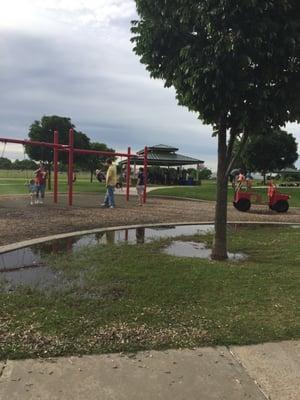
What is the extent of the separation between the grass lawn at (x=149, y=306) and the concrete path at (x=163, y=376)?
20cm

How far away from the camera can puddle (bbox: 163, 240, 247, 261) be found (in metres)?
8.79

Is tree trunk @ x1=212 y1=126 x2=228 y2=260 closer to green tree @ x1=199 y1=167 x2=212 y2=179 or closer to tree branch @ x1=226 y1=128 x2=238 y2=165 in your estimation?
tree branch @ x1=226 y1=128 x2=238 y2=165

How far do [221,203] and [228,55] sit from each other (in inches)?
104

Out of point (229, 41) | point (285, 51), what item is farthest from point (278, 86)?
point (229, 41)

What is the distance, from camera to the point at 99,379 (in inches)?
150

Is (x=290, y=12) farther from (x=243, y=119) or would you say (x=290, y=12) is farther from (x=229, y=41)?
(x=243, y=119)

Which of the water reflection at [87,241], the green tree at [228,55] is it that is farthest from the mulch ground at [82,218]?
the green tree at [228,55]

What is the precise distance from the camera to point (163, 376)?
3.89m

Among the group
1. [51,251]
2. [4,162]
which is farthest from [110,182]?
[51,251]

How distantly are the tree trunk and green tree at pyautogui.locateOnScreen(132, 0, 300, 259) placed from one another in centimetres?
49

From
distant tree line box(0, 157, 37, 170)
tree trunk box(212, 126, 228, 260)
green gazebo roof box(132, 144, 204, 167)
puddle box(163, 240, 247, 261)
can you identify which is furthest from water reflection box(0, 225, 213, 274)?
green gazebo roof box(132, 144, 204, 167)

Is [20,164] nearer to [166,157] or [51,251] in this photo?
[51,251]

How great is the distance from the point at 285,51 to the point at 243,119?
1.10 metres

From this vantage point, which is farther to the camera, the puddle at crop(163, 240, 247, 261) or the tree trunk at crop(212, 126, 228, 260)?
the puddle at crop(163, 240, 247, 261)
